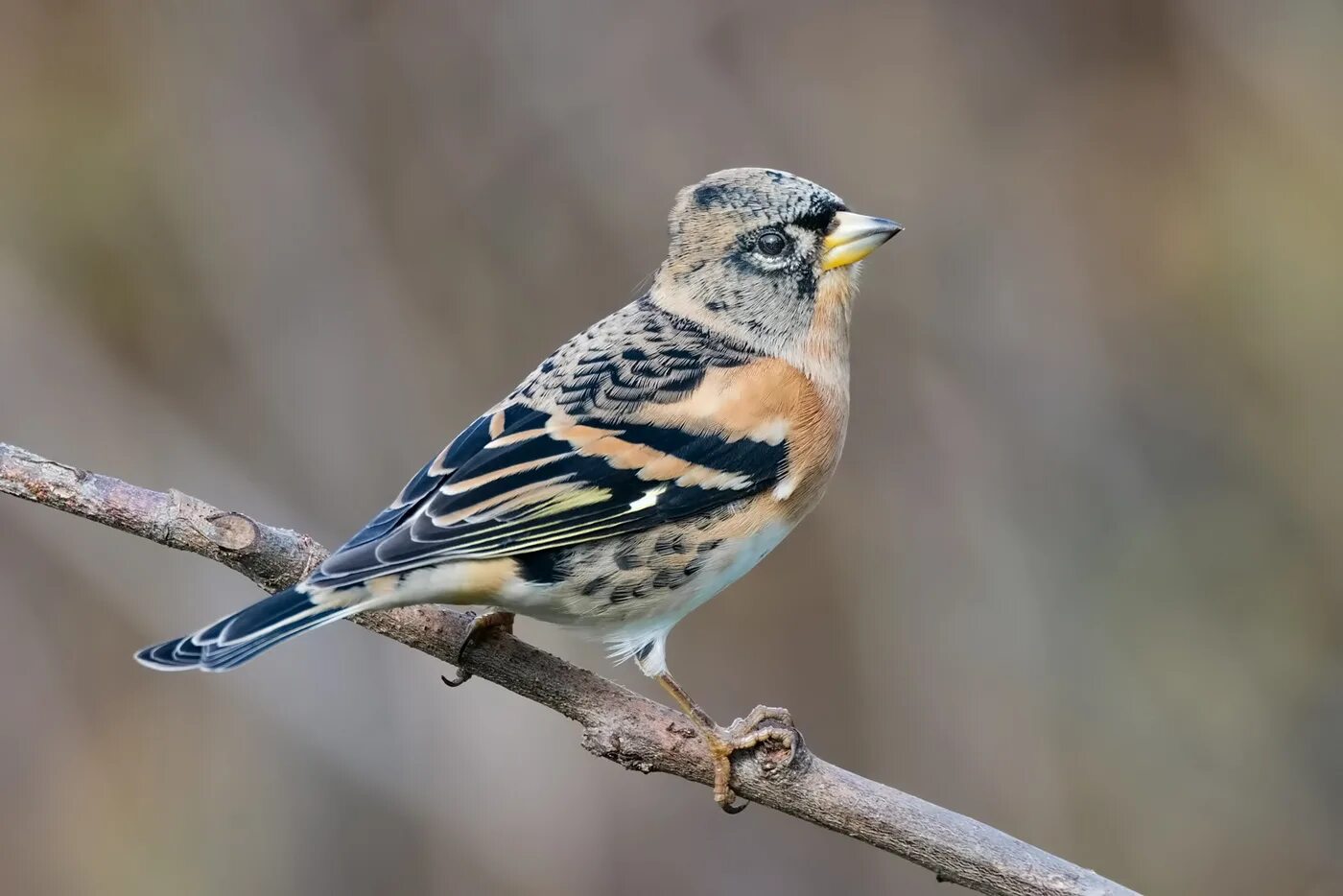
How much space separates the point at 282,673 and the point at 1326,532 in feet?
12.9

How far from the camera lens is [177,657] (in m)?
2.35

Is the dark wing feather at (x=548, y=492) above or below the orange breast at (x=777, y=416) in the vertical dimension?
below

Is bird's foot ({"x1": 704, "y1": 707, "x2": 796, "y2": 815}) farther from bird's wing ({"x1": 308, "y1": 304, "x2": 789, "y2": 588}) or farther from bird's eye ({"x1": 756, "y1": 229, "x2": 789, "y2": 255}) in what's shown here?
bird's eye ({"x1": 756, "y1": 229, "x2": 789, "y2": 255})

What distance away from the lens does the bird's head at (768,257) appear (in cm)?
328

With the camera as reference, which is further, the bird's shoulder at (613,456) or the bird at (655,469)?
the bird's shoulder at (613,456)

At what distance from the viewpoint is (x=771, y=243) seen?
3324 mm

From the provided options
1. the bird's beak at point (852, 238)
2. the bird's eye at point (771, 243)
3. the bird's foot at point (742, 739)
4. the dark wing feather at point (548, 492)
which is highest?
the bird's eye at point (771, 243)

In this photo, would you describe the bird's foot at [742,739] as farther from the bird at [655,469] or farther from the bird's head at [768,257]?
the bird's head at [768,257]

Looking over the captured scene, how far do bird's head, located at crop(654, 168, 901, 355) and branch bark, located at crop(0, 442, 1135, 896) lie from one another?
3.24 feet

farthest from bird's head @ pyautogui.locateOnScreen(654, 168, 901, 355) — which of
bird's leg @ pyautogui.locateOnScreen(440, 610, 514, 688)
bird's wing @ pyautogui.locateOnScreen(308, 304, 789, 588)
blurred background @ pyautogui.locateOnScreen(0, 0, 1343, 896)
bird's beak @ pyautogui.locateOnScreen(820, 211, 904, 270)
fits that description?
blurred background @ pyautogui.locateOnScreen(0, 0, 1343, 896)

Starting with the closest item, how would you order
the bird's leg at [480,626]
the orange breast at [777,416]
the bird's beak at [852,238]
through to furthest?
the bird's leg at [480,626] → the orange breast at [777,416] → the bird's beak at [852,238]

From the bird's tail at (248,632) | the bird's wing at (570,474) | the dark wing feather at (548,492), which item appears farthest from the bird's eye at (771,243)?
the bird's tail at (248,632)

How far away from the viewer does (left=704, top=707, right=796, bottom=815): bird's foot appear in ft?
8.53

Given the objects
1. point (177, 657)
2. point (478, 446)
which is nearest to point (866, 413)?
point (478, 446)
